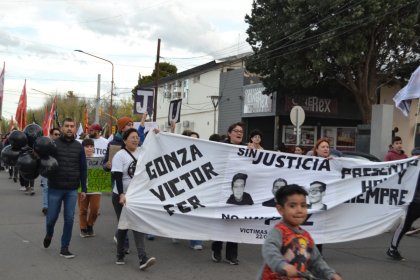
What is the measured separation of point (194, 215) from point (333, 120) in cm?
2414

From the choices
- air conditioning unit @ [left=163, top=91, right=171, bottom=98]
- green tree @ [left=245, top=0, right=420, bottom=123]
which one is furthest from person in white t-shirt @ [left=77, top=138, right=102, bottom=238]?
air conditioning unit @ [left=163, top=91, right=171, bottom=98]

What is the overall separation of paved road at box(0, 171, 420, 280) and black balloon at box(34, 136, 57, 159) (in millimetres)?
1394

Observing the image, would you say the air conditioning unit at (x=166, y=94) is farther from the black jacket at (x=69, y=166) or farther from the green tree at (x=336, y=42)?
the black jacket at (x=69, y=166)

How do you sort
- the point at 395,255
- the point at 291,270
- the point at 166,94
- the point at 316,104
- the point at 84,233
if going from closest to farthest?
the point at 291,270 < the point at 395,255 < the point at 84,233 < the point at 316,104 < the point at 166,94

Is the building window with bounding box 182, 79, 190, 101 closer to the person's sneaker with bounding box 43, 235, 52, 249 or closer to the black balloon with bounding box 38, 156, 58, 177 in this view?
the person's sneaker with bounding box 43, 235, 52, 249

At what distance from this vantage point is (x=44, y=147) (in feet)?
22.9

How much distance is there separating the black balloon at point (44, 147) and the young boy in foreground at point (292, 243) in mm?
4204

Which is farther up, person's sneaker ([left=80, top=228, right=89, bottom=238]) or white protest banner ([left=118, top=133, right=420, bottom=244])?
white protest banner ([left=118, top=133, right=420, bottom=244])

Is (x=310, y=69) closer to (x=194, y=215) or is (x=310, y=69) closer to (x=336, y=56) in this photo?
(x=336, y=56)

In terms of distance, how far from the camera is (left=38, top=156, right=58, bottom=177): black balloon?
6.95m

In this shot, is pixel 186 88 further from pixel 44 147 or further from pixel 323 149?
pixel 44 147

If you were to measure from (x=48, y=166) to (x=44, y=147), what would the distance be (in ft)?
0.84

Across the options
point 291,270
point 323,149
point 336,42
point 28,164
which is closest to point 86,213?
point 28,164

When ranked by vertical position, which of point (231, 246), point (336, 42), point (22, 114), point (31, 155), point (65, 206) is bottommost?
point (231, 246)
